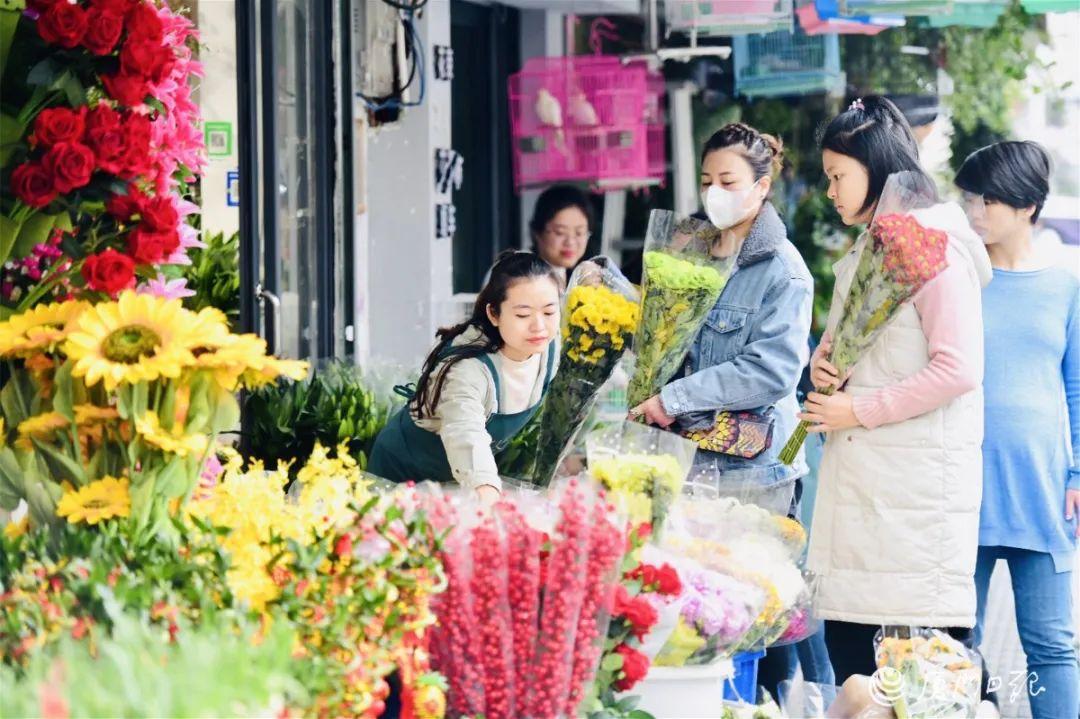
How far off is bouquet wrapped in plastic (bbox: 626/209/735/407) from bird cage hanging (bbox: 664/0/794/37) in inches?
137

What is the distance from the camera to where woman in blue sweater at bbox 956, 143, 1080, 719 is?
476cm

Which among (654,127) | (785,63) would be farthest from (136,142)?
(785,63)

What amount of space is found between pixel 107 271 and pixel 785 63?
731cm

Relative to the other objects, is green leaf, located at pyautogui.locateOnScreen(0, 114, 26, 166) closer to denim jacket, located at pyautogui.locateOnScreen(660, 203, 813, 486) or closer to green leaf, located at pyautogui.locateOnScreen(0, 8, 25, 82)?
green leaf, located at pyautogui.locateOnScreen(0, 8, 25, 82)

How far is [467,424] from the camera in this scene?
13.4 feet

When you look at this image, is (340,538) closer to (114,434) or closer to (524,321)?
(114,434)

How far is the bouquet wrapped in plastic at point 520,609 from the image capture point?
2.77 m

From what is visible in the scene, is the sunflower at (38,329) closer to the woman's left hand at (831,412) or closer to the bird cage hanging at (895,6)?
the woman's left hand at (831,412)

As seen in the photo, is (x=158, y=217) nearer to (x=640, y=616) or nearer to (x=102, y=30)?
(x=102, y=30)

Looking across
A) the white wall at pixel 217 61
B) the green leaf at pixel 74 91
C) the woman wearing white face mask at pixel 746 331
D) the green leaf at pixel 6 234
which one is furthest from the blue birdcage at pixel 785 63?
the green leaf at pixel 6 234

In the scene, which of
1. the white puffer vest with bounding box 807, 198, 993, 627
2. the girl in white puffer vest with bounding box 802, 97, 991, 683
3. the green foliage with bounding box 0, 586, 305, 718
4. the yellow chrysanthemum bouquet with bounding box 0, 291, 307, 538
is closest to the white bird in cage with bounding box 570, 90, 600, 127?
the girl in white puffer vest with bounding box 802, 97, 991, 683

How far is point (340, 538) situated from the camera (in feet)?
8.77

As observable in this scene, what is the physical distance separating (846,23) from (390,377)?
13.5 feet

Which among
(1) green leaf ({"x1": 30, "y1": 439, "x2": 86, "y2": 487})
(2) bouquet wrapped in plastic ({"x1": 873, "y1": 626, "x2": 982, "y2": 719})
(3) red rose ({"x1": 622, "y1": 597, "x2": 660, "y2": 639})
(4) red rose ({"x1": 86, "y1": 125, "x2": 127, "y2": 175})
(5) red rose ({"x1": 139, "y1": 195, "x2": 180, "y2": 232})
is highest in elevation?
(4) red rose ({"x1": 86, "y1": 125, "x2": 127, "y2": 175})
